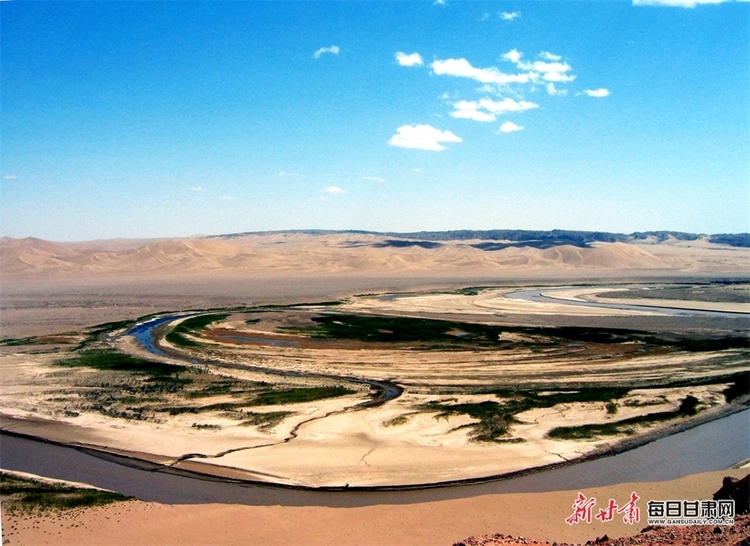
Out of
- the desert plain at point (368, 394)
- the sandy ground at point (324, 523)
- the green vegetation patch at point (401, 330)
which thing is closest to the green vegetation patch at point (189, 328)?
the desert plain at point (368, 394)

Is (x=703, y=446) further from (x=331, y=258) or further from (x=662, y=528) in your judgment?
(x=331, y=258)

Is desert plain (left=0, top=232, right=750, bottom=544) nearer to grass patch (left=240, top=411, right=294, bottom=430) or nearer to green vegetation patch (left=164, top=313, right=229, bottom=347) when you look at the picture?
grass patch (left=240, top=411, right=294, bottom=430)

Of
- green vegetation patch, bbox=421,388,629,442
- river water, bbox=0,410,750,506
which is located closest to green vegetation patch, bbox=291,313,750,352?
green vegetation patch, bbox=421,388,629,442

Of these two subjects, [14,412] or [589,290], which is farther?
[589,290]

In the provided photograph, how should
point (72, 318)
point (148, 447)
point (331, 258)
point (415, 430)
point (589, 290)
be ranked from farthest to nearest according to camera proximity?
point (331, 258) < point (589, 290) < point (72, 318) < point (415, 430) < point (148, 447)

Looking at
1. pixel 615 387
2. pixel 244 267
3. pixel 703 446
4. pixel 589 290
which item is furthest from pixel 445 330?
pixel 244 267

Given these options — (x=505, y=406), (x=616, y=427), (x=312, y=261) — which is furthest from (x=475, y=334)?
(x=312, y=261)

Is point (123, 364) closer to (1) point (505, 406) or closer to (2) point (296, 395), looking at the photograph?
(2) point (296, 395)
